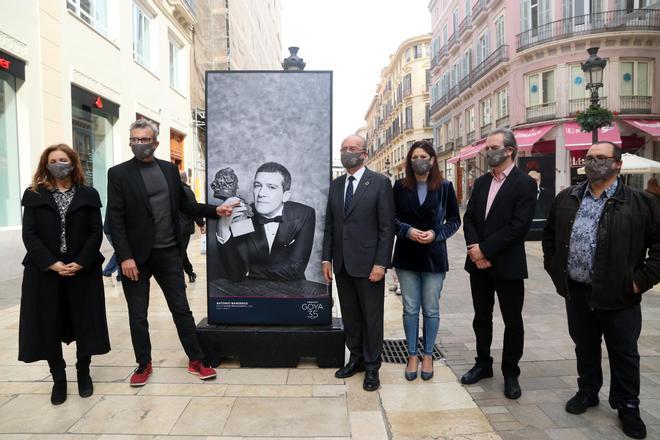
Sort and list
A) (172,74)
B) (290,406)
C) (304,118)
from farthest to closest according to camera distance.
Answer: (172,74) → (304,118) → (290,406)

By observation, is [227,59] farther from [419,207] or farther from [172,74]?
[419,207]

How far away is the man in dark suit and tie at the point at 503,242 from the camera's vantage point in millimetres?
3547

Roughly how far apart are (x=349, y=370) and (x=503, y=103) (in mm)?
26897

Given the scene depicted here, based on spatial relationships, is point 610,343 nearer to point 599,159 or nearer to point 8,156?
point 599,159

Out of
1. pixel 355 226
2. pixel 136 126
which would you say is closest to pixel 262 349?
pixel 355 226

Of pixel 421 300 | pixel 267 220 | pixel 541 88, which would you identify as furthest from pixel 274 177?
pixel 541 88

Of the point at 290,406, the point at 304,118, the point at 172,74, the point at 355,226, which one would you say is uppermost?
the point at 172,74

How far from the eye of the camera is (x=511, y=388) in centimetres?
358

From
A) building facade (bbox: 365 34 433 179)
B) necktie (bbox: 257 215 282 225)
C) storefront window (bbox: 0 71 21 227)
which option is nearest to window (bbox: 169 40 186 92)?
storefront window (bbox: 0 71 21 227)

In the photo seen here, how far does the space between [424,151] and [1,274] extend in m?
7.90

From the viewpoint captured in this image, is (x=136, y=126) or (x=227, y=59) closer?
(x=136, y=126)

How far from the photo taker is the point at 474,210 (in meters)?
3.86

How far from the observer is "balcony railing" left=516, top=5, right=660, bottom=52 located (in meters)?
22.0

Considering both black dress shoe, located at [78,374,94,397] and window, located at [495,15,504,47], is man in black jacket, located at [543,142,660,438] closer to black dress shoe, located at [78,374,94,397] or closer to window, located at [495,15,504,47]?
black dress shoe, located at [78,374,94,397]
